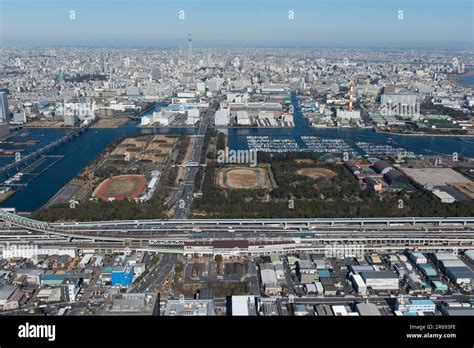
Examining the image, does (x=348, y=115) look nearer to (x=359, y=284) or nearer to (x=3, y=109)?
(x=359, y=284)

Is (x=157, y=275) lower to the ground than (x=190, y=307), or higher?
lower

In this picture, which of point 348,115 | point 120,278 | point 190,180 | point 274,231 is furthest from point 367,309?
point 348,115

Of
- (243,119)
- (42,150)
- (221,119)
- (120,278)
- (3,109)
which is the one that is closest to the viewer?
(120,278)

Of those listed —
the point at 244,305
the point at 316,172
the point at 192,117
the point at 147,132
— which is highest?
the point at 192,117

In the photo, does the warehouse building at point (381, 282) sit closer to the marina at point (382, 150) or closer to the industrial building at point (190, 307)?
the industrial building at point (190, 307)

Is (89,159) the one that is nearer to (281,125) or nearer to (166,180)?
(166,180)

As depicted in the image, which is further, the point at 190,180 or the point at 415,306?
the point at 190,180

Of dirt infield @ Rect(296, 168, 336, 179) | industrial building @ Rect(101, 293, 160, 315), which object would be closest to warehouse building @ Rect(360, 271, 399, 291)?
industrial building @ Rect(101, 293, 160, 315)
